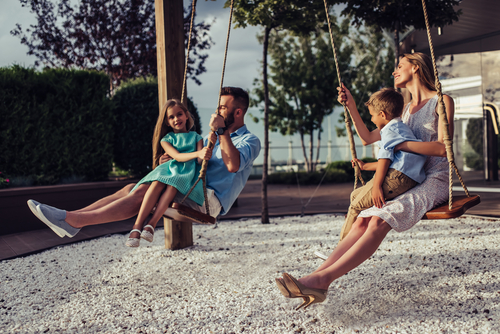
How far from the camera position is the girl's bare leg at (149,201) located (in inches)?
101

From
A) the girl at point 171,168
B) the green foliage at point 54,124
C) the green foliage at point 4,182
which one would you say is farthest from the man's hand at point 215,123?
the green foliage at point 54,124

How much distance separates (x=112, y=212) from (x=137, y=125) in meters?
4.28

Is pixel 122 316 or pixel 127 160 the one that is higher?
pixel 127 160

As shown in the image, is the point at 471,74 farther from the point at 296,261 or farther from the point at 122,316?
the point at 122,316

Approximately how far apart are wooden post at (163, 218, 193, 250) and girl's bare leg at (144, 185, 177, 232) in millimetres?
1560

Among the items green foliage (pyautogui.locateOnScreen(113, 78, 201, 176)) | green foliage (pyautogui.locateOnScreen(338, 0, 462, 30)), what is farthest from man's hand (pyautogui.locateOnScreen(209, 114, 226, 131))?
green foliage (pyautogui.locateOnScreen(113, 78, 201, 176))

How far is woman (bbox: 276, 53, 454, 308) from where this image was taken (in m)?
1.95

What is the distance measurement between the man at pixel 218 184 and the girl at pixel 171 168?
8 cm

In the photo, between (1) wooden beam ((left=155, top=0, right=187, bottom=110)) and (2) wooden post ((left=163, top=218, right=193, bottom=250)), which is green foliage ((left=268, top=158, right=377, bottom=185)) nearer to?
(2) wooden post ((left=163, top=218, right=193, bottom=250))

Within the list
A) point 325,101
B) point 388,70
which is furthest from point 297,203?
point 388,70

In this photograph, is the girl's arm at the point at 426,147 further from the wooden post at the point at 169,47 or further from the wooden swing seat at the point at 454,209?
the wooden post at the point at 169,47

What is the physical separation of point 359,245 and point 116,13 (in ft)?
37.9

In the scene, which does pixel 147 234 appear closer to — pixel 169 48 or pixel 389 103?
pixel 389 103

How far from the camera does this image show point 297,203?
25.1 feet
